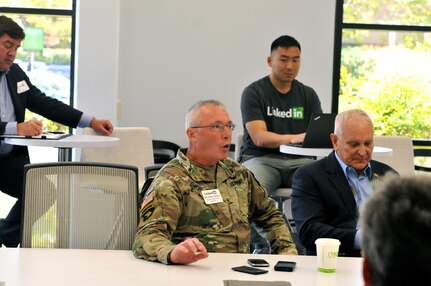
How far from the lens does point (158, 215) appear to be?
123 inches

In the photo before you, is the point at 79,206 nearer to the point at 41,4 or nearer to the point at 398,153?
the point at 398,153

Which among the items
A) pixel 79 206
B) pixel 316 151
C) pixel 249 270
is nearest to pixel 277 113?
pixel 316 151

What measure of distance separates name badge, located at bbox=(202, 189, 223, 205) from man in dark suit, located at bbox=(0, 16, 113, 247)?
7.95ft

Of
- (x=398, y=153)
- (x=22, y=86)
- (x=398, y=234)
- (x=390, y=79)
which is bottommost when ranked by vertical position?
(x=398, y=153)

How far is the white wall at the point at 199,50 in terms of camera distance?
746 centimetres

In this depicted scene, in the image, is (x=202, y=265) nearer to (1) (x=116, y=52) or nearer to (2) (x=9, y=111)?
(2) (x=9, y=111)

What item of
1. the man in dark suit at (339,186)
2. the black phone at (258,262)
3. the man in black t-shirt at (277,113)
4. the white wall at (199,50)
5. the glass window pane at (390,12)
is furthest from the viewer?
the glass window pane at (390,12)

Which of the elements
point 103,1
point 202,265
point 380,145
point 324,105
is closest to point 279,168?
point 380,145

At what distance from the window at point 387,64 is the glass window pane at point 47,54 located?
262 centimetres

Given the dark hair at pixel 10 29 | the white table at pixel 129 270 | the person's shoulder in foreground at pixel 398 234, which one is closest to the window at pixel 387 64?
the dark hair at pixel 10 29

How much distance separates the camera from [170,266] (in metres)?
2.74

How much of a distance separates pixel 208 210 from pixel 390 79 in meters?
4.88

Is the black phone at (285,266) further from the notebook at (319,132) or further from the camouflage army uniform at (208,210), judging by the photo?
the notebook at (319,132)

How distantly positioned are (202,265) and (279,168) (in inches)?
127
